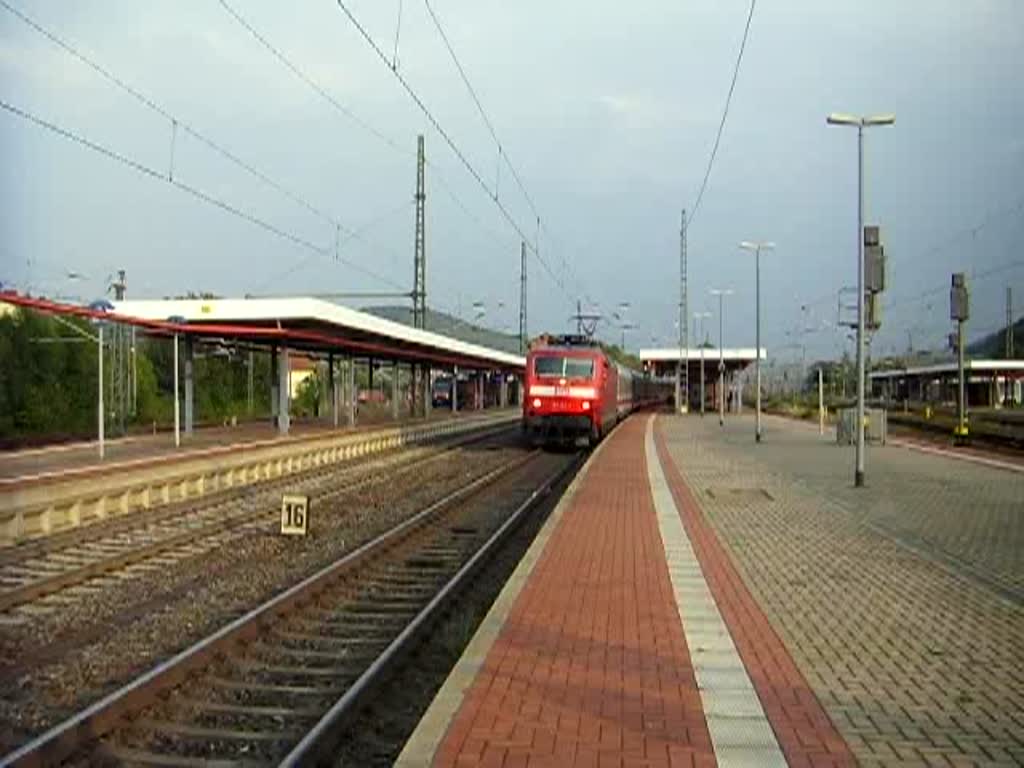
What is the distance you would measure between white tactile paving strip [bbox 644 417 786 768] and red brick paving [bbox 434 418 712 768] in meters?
0.08

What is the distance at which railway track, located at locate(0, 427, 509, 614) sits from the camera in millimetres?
11398

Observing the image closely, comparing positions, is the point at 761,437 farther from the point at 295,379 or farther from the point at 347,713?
the point at 295,379

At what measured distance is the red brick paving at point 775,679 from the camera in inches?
220

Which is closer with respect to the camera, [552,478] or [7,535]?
[7,535]

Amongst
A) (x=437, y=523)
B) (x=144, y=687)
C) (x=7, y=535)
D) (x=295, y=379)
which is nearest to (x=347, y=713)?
(x=144, y=687)

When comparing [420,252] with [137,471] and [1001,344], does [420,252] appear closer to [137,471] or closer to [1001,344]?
[137,471]

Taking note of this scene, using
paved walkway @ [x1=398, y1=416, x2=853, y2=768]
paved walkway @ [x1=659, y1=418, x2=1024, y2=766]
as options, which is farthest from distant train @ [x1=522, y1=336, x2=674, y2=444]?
paved walkway @ [x1=398, y1=416, x2=853, y2=768]

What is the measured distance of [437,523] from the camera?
17.8 metres

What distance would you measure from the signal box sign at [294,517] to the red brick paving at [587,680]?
444cm

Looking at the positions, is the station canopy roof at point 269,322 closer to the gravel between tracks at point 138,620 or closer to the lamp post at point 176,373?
the lamp post at point 176,373

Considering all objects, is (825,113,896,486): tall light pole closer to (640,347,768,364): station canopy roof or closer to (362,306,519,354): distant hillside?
(362,306,519,354): distant hillside

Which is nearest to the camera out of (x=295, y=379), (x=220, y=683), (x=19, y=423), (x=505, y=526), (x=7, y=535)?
(x=220, y=683)

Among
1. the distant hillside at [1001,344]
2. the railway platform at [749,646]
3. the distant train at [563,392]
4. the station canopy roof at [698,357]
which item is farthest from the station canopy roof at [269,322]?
the distant hillside at [1001,344]

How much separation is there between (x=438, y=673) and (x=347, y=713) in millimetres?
1711
